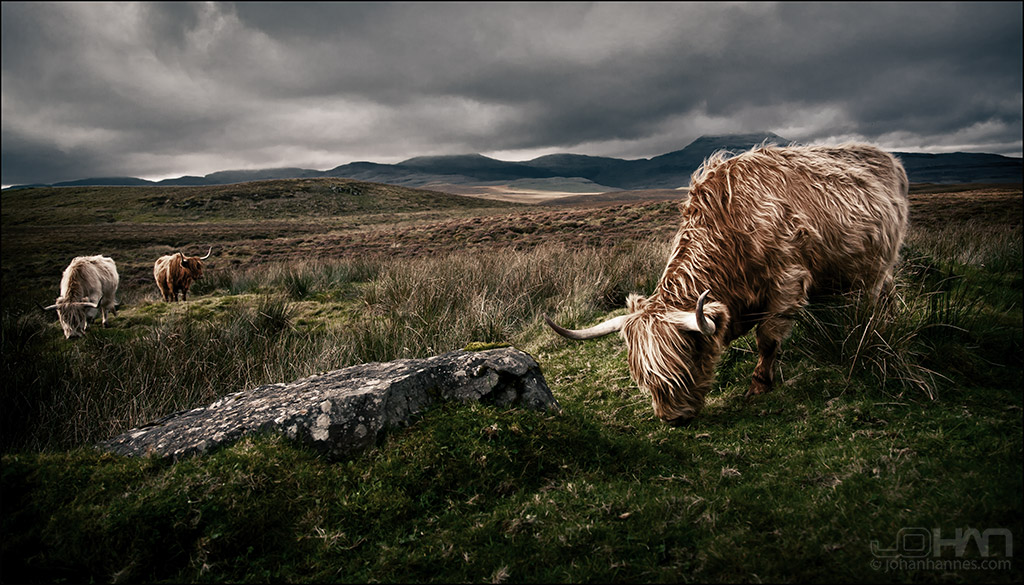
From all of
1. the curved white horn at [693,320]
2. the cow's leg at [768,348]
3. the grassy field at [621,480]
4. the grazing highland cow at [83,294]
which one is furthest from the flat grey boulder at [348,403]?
the grazing highland cow at [83,294]

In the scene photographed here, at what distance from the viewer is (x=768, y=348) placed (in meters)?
4.00

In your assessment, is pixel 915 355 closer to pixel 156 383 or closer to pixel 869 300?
pixel 869 300

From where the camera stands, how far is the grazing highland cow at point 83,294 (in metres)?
9.72

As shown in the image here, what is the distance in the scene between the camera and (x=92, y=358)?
6.32m

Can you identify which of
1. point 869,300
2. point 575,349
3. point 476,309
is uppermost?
point 869,300

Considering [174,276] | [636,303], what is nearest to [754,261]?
[636,303]

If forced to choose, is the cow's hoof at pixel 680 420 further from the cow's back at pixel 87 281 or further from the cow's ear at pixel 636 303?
the cow's back at pixel 87 281

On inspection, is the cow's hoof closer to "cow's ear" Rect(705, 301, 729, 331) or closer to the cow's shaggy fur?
"cow's ear" Rect(705, 301, 729, 331)

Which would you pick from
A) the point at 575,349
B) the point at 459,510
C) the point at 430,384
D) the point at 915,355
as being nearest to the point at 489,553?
the point at 459,510

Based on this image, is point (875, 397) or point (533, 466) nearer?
point (533, 466)

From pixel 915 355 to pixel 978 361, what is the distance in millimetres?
359

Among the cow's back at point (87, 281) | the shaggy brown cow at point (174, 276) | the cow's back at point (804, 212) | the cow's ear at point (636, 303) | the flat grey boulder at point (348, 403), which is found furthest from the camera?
the shaggy brown cow at point (174, 276)

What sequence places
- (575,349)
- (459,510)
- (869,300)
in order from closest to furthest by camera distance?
(459,510)
(869,300)
(575,349)

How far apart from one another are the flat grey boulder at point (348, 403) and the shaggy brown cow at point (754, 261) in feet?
2.05
